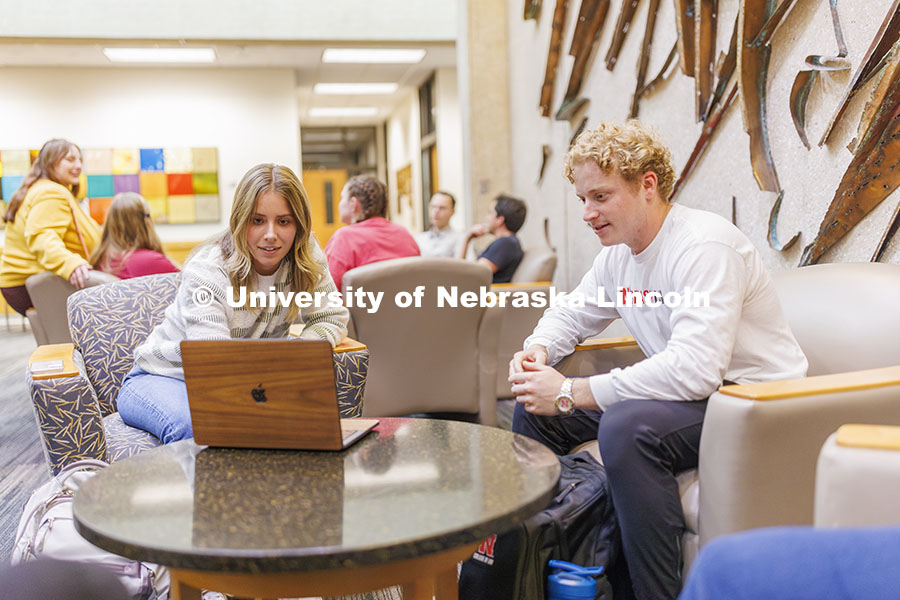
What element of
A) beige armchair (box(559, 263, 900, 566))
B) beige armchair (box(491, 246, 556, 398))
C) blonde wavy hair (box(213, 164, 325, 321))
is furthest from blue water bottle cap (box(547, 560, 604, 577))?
beige armchair (box(491, 246, 556, 398))

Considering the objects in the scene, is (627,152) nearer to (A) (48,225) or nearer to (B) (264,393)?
(B) (264,393)

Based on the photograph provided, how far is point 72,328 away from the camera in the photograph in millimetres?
2346

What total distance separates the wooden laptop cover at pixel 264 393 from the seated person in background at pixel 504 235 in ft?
9.17

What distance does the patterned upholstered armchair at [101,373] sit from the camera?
183 cm

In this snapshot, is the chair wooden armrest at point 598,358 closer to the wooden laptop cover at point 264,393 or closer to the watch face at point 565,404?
the watch face at point 565,404

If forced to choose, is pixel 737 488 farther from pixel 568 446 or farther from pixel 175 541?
pixel 175 541

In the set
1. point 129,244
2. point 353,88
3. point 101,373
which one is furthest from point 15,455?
point 353,88

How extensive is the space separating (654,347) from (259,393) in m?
1.04

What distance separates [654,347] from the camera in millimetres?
2006

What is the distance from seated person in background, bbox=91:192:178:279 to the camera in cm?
391

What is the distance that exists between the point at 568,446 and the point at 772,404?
0.71 metres

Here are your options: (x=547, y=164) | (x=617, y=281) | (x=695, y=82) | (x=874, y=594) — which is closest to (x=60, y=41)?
(x=547, y=164)

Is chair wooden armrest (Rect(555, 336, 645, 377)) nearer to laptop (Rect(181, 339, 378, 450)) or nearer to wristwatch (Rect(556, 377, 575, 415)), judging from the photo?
wristwatch (Rect(556, 377, 575, 415))

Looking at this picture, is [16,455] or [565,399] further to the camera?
[16,455]
